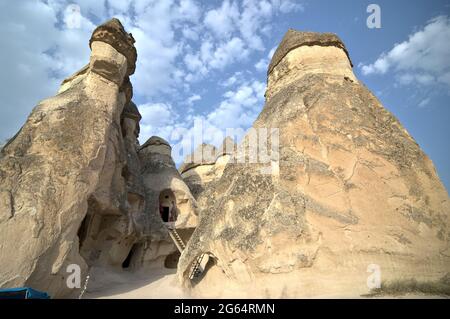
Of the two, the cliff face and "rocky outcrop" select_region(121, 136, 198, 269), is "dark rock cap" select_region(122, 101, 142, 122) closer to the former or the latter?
"rocky outcrop" select_region(121, 136, 198, 269)

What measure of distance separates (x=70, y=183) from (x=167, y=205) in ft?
24.7

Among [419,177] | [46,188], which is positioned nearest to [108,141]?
[46,188]

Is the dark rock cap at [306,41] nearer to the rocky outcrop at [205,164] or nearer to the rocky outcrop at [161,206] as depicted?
the rocky outcrop at [161,206]

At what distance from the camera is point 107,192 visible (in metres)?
8.95

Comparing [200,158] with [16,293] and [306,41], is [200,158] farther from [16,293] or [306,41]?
[16,293]

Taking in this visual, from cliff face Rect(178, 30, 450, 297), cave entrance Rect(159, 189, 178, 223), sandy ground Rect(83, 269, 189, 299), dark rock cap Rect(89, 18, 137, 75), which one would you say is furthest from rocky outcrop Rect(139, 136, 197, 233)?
cliff face Rect(178, 30, 450, 297)

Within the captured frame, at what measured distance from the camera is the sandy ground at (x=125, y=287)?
24.1 ft

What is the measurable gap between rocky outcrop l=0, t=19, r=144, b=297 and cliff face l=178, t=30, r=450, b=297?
2862mm

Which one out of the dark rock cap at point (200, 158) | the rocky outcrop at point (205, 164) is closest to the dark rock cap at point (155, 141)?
the rocky outcrop at point (205, 164)

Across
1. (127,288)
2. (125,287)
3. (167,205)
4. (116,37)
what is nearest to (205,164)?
(167,205)

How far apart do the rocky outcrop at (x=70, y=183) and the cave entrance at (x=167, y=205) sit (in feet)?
9.68
